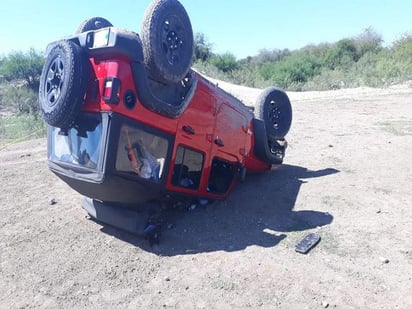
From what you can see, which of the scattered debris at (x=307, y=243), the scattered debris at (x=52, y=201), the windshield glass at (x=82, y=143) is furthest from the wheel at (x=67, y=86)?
the scattered debris at (x=307, y=243)

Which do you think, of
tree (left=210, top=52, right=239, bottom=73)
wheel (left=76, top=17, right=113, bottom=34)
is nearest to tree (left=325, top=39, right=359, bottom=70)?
tree (left=210, top=52, right=239, bottom=73)

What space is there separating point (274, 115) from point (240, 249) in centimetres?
338

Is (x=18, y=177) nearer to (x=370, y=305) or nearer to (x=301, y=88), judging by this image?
(x=370, y=305)

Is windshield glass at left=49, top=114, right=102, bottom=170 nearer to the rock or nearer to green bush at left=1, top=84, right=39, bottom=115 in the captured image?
the rock

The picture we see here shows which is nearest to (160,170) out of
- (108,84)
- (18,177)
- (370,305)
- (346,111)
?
(108,84)

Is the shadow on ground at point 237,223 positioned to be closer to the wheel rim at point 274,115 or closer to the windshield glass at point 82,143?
the windshield glass at point 82,143

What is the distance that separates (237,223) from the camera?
5086 millimetres

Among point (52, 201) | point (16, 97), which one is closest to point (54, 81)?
point (52, 201)

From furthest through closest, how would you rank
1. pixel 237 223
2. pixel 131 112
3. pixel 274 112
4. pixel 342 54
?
pixel 342 54 → pixel 274 112 → pixel 237 223 → pixel 131 112

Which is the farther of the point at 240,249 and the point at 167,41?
the point at 240,249

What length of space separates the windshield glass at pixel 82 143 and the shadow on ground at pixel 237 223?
45.5 inches

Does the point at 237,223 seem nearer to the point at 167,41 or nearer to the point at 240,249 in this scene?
the point at 240,249

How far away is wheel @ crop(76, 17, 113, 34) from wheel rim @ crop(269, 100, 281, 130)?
3.23 m

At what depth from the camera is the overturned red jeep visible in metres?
3.89
